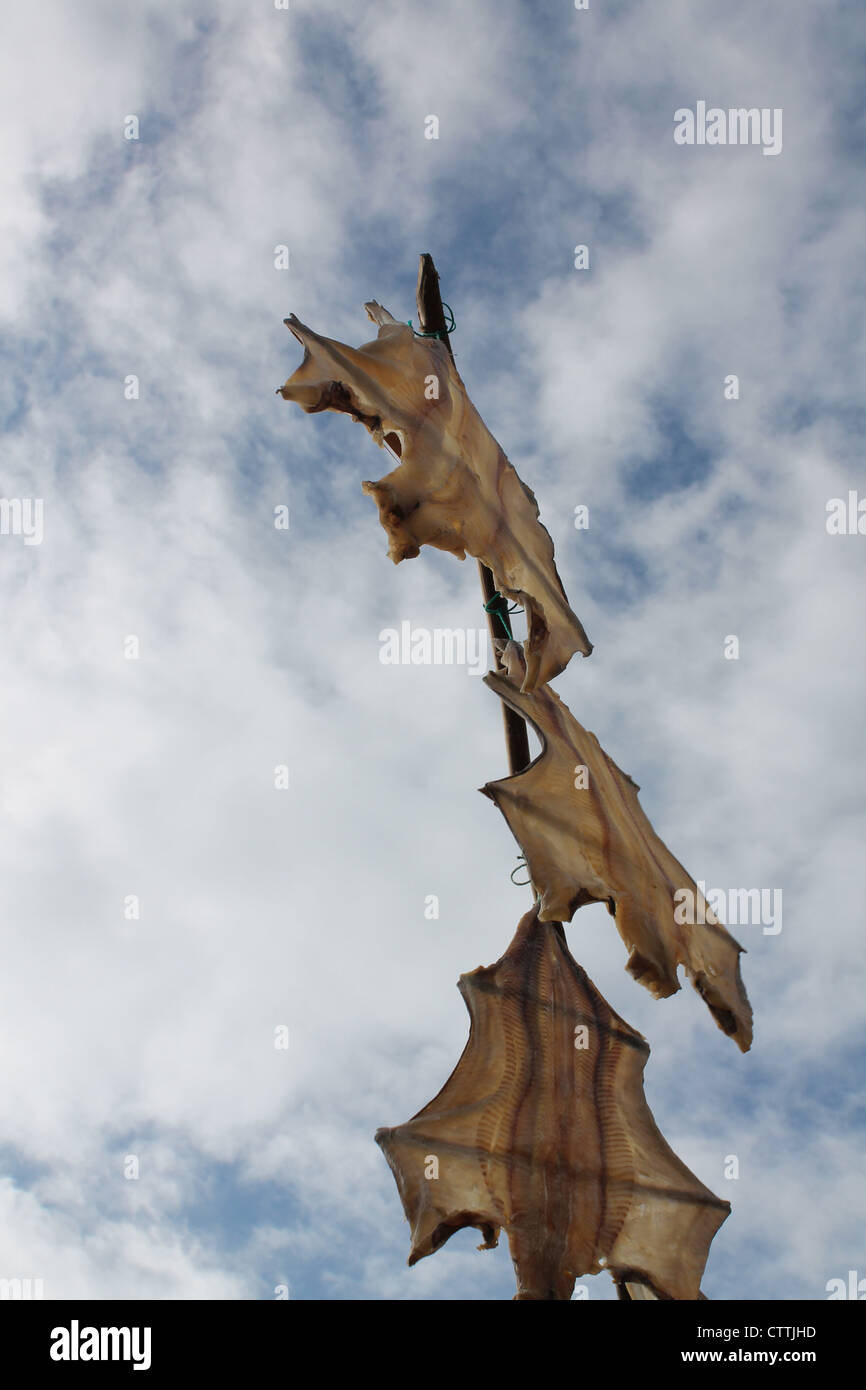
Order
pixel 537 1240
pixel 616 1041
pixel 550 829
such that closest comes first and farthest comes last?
pixel 537 1240, pixel 550 829, pixel 616 1041

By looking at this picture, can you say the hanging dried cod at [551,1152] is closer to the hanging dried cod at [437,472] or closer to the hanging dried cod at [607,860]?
the hanging dried cod at [607,860]

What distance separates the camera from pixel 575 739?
4.73m

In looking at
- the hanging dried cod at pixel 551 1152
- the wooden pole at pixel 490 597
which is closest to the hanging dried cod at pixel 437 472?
the wooden pole at pixel 490 597

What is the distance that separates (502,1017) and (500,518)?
82.1 inches

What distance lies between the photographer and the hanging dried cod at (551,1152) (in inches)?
148

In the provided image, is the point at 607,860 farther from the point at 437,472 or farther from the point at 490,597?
the point at 437,472

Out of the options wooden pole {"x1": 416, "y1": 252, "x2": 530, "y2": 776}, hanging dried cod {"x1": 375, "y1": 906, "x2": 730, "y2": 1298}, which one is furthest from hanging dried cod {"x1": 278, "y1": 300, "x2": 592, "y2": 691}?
hanging dried cod {"x1": 375, "y1": 906, "x2": 730, "y2": 1298}

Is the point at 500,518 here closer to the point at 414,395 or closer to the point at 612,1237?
the point at 414,395

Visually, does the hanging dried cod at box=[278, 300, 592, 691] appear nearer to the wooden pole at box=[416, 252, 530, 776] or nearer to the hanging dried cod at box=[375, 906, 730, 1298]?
the wooden pole at box=[416, 252, 530, 776]

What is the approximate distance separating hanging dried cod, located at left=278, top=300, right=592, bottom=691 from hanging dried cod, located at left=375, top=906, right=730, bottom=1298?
1.38 metres

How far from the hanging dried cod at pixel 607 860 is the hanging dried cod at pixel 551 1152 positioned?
0.45 m
